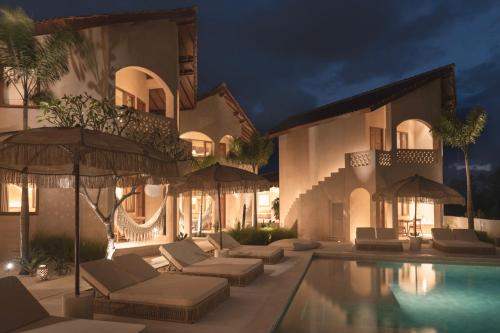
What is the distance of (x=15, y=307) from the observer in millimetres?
4785

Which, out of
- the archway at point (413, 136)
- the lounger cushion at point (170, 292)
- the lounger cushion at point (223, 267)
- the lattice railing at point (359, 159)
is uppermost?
the archway at point (413, 136)

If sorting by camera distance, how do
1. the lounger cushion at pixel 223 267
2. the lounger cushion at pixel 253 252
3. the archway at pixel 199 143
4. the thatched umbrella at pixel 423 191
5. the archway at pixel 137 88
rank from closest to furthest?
A: the lounger cushion at pixel 223 267
the lounger cushion at pixel 253 252
the thatched umbrella at pixel 423 191
the archway at pixel 137 88
the archway at pixel 199 143

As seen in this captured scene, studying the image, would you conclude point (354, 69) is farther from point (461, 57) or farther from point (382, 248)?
point (382, 248)

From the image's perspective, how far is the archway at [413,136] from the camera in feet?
70.2

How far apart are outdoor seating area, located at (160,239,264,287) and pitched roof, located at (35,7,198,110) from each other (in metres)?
7.07

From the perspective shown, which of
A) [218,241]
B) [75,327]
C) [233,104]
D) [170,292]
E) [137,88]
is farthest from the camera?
[233,104]

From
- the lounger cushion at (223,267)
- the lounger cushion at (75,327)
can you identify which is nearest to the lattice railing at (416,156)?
the lounger cushion at (223,267)

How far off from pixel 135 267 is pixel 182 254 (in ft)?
6.72

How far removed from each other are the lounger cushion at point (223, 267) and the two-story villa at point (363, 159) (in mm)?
9885

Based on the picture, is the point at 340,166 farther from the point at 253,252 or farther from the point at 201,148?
the point at 253,252

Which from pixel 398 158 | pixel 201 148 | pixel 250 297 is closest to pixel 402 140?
pixel 398 158

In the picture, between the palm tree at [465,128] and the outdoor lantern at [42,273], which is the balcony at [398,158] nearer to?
the palm tree at [465,128]

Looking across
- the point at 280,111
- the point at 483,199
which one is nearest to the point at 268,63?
the point at 280,111

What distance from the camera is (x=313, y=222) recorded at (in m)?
20.5
